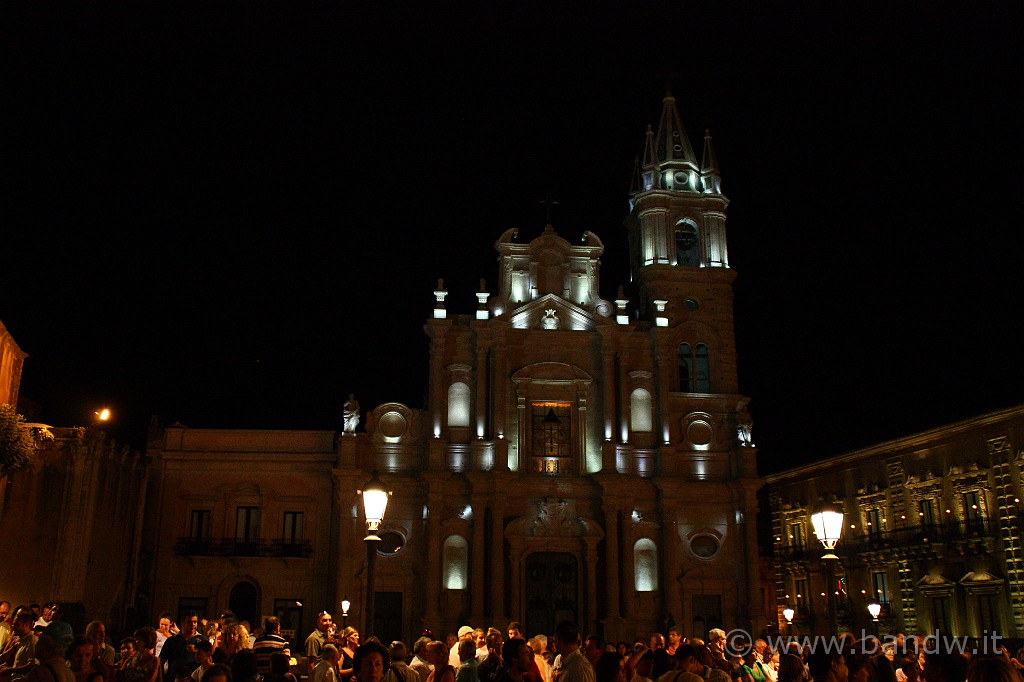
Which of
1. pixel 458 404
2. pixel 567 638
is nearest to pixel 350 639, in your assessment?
pixel 567 638

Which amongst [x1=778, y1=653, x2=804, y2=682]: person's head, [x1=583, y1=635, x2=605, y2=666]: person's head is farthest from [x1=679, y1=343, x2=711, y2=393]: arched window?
[x1=778, y1=653, x2=804, y2=682]: person's head

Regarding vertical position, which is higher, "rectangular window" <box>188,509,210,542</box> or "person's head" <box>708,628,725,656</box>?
"rectangular window" <box>188,509,210,542</box>

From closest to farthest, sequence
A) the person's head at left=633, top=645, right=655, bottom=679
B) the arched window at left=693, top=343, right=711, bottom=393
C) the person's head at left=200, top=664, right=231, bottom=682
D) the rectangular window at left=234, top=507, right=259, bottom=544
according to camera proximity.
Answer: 1. the person's head at left=200, top=664, right=231, bottom=682
2. the person's head at left=633, top=645, right=655, bottom=679
3. the rectangular window at left=234, top=507, right=259, bottom=544
4. the arched window at left=693, top=343, right=711, bottom=393

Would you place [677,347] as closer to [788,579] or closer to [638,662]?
[788,579]

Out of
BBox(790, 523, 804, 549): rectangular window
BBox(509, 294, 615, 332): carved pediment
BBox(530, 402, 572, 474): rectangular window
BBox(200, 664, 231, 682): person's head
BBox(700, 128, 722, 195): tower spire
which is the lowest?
BBox(200, 664, 231, 682): person's head

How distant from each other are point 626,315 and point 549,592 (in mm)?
12786

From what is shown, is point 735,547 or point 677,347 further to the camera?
point 677,347

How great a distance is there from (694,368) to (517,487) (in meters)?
9.78

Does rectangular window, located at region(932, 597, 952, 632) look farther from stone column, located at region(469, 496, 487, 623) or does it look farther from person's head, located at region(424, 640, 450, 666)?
person's head, located at region(424, 640, 450, 666)

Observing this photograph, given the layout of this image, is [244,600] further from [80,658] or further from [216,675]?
[216,675]

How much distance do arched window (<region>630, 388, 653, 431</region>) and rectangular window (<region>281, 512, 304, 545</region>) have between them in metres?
14.5

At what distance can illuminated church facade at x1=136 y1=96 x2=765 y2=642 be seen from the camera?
3922 centimetres

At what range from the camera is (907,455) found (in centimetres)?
4181

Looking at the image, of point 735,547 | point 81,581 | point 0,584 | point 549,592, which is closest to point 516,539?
point 549,592
